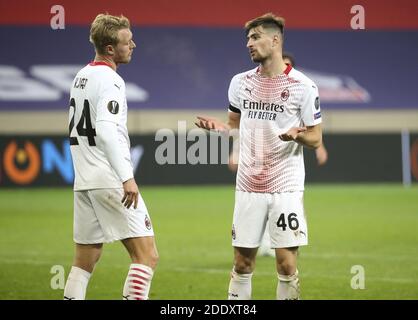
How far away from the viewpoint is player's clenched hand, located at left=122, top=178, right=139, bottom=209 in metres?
6.14

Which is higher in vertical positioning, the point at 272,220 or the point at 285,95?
the point at 285,95

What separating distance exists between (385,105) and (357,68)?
4.04 ft

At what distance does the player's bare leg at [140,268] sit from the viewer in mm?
6312

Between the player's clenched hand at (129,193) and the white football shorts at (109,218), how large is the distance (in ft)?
0.41

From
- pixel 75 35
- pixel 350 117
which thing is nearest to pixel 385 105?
pixel 350 117

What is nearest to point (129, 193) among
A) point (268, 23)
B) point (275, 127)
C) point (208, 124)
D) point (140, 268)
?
point (140, 268)

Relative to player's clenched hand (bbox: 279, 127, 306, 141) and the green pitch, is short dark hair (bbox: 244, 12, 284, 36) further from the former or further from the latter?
the green pitch

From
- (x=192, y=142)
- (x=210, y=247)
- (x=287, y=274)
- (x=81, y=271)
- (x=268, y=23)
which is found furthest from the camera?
(x=192, y=142)

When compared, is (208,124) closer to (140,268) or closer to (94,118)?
(94,118)

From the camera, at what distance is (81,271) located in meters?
6.52

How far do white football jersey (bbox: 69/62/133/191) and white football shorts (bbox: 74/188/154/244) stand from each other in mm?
70

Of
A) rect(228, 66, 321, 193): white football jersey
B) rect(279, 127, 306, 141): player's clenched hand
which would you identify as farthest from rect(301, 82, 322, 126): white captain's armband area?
rect(279, 127, 306, 141): player's clenched hand

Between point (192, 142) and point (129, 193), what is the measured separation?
13993mm
